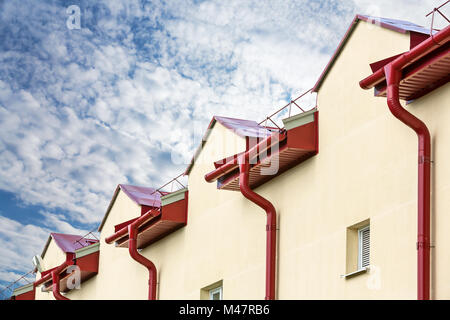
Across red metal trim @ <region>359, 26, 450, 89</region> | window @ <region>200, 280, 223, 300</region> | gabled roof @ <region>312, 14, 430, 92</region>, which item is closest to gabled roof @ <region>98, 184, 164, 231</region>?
window @ <region>200, 280, 223, 300</region>

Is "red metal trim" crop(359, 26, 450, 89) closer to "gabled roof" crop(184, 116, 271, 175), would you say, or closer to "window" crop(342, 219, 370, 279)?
"window" crop(342, 219, 370, 279)

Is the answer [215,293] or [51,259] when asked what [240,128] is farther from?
[51,259]

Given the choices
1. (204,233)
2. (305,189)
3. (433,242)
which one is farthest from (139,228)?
(433,242)

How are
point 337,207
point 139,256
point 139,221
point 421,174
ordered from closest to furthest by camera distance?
1. point 421,174
2. point 337,207
3. point 139,221
4. point 139,256

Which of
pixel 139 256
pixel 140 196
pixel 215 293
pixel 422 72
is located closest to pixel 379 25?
pixel 422 72

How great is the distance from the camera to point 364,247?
49.7 ft

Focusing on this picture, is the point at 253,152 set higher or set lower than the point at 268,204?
higher

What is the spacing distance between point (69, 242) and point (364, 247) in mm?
17243

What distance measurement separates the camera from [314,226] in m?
16.4

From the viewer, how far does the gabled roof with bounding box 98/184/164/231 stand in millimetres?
24594

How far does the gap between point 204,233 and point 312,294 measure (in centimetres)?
535

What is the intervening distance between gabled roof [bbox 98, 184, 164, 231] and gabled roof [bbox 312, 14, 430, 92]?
8582 mm
